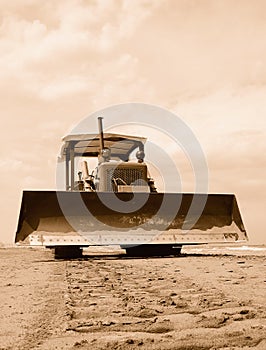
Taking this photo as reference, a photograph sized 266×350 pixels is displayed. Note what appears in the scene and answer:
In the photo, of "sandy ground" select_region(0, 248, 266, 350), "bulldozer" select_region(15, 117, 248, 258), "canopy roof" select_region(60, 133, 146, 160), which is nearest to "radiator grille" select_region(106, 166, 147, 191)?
"bulldozer" select_region(15, 117, 248, 258)

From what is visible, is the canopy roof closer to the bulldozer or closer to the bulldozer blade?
the bulldozer

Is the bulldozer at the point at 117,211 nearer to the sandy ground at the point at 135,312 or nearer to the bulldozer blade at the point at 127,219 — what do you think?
the bulldozer blade at the point at 127,219

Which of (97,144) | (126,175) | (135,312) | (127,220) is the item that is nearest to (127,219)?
(127,220)

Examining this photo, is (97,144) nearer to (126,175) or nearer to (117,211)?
(126,175)

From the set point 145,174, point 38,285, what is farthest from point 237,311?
point 145,174

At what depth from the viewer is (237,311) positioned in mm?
3246

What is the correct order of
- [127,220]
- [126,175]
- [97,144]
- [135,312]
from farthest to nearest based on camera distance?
[97,144]
[126,175]
[127,220]
[135,312]

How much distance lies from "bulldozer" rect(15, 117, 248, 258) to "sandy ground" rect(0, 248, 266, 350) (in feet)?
12.5

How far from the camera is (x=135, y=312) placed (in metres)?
3.29

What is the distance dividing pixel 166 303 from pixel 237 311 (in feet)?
2.02

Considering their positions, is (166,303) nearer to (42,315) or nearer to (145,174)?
(42,315)

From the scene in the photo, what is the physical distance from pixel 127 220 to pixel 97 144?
94.6 inches

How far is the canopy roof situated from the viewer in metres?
11.2

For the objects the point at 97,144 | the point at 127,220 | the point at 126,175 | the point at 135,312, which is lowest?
the point at 135,312
